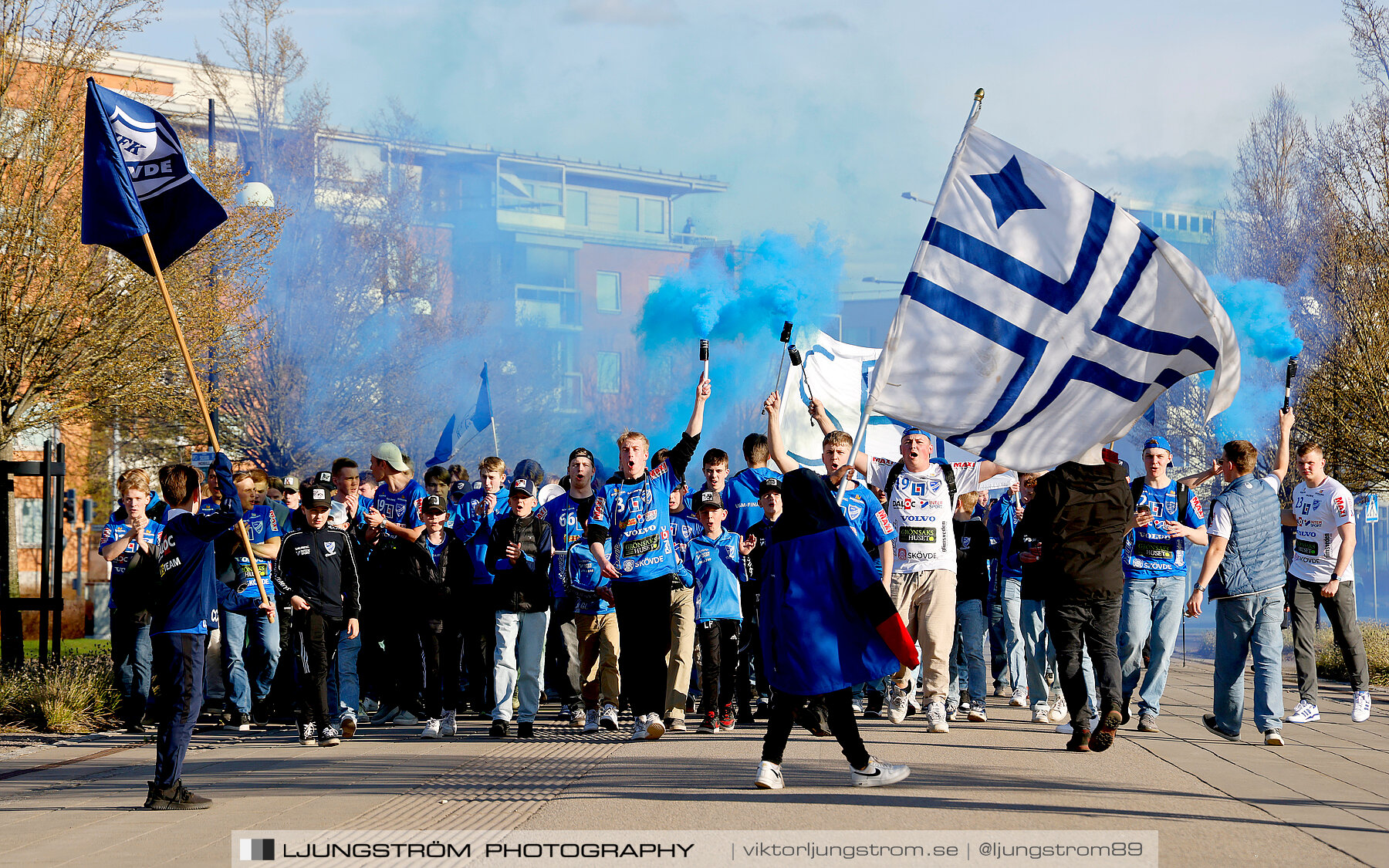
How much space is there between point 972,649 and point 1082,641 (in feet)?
7.21

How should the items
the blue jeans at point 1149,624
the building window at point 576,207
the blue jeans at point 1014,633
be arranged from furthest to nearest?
the building window at point 576,207 → the blue jeans at point 1014,633 → the blue jeans at point 1149,624

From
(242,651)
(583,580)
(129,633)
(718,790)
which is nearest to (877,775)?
(718,790)

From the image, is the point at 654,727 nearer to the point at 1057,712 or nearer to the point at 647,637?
the point at 647,637

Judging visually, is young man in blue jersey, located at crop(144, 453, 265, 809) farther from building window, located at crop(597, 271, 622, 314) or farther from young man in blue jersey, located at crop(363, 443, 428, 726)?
building window, located at crop(597, 271, 622, 314)

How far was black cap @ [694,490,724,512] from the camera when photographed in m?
10.1

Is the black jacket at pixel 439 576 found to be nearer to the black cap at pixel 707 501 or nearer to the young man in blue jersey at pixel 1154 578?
the black cap at pixel 707 501

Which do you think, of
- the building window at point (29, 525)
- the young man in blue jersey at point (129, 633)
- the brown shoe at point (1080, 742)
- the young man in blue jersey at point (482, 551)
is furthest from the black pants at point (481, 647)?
the building window at point (29, 525)

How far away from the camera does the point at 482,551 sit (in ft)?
33.8

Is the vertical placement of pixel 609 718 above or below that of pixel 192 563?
below

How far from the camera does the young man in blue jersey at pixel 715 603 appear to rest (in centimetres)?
995

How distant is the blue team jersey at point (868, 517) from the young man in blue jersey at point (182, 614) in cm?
421

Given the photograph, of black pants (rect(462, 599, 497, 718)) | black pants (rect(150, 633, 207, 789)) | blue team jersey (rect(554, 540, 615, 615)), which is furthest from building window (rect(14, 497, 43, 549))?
black pants (rect(150, 633, 207, 789))

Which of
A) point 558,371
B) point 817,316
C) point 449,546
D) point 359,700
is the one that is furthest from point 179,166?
point 558,371

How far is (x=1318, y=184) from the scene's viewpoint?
69.3 feet
